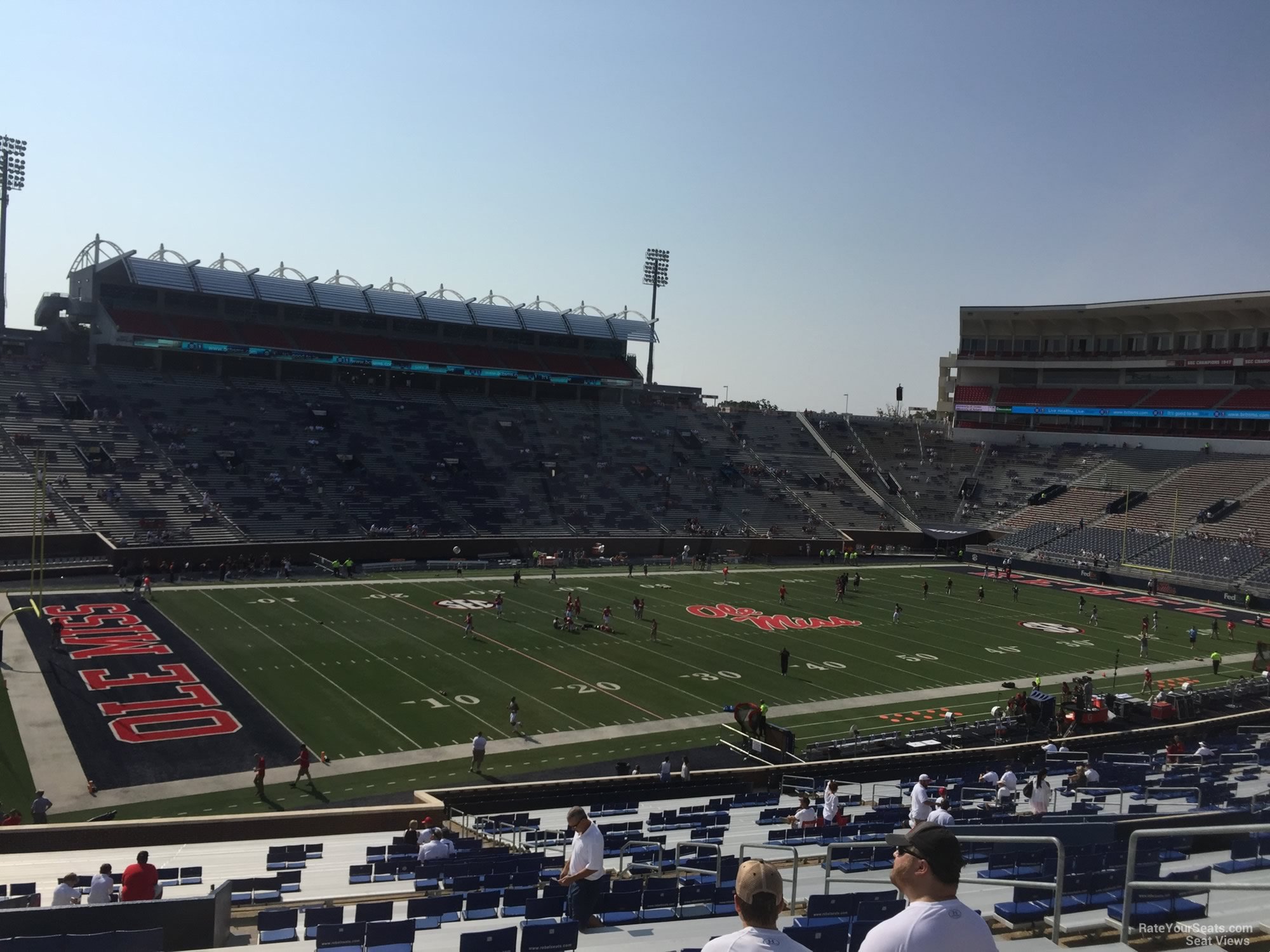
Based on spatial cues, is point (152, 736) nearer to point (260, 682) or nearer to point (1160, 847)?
point (260, 682)

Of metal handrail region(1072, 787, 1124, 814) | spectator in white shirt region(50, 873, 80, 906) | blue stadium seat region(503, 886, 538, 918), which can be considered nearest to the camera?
spectator in white shirt region(50, 873, 80, 906)

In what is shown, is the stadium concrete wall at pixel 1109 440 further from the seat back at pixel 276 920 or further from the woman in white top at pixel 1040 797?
the seat back at pixel 276 920

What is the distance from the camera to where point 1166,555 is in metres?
59.4

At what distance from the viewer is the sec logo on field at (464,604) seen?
4200 cm

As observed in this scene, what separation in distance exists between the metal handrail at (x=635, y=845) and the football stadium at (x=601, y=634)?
0.47 ft

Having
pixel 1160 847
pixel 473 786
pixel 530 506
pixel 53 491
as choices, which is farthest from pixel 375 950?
pixel 530 506

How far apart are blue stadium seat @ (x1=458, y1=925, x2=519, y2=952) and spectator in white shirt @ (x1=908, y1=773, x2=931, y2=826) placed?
9443 millimetres

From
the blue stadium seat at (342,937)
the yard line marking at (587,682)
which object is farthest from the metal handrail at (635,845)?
the yard line marking at (587,682)

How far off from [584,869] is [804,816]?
983 cm

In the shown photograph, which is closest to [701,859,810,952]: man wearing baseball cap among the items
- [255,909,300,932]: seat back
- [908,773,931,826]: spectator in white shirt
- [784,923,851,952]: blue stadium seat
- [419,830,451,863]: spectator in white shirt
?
[784,923,851,952]: blue stadium seat

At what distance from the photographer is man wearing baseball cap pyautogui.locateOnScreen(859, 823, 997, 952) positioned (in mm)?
3461

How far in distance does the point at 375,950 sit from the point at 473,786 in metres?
13.6

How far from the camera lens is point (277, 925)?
1073 centimetres

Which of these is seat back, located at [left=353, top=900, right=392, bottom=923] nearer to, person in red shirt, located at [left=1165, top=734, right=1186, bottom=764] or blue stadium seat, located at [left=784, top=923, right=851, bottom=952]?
blue stadium seat, located at [left=784, top=923, right=851, bottom=952]
